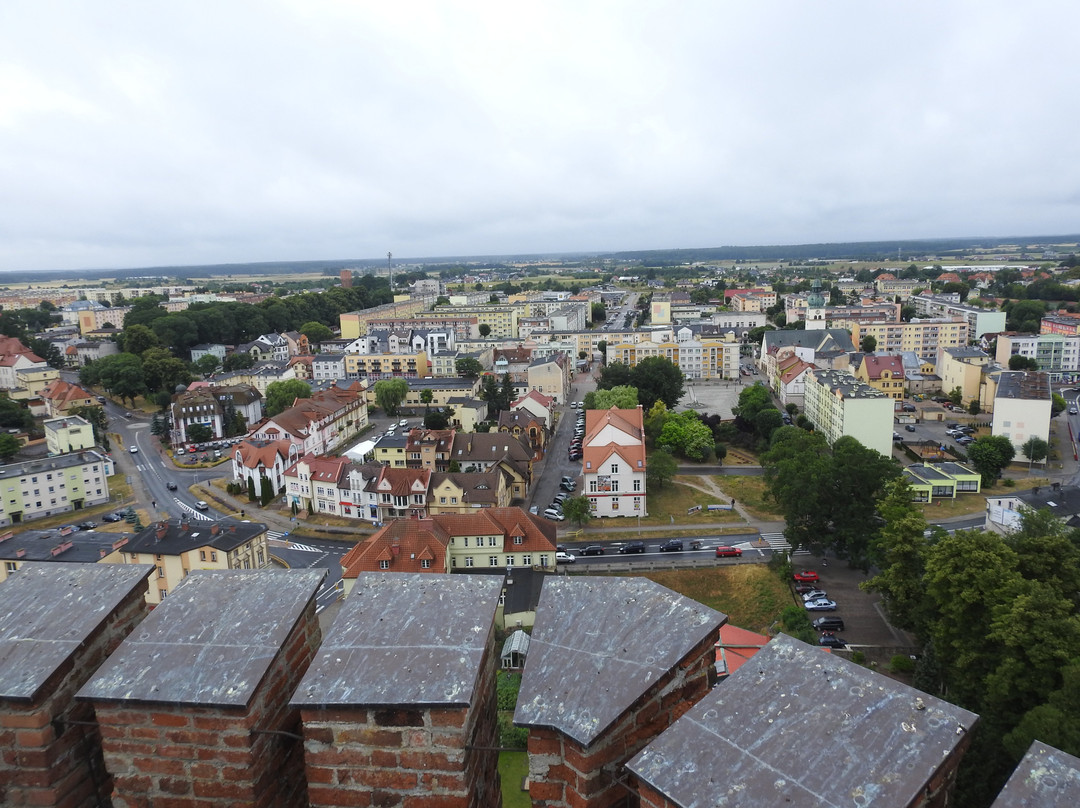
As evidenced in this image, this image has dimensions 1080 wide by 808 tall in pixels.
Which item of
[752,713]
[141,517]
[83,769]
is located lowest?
[141,517]

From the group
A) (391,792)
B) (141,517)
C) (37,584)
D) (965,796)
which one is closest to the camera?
(391,792)

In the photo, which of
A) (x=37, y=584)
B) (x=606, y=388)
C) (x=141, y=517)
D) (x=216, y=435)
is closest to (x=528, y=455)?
(x=606, y=388)

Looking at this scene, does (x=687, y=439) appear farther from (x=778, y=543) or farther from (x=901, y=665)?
(x=901, y=665)

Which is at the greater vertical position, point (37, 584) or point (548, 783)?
point (37, 584)

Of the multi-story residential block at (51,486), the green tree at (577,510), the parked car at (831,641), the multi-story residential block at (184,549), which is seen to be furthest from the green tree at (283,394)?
the parked car at (831,641)

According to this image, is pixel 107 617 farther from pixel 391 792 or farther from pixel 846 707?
pixel 846 707

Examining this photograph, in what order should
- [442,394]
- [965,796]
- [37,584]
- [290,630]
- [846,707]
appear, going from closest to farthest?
[846,707] < [290,630] < [37,584] < [965,796] < [442,394]

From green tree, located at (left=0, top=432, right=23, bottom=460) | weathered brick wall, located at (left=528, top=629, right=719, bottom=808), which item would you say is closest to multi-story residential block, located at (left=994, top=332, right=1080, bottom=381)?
weathered brick wall, located at (left=528, top=629, right=719, bottom=808)

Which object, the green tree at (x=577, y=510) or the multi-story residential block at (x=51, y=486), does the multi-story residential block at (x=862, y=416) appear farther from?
the multi-story residential block at (x=51, y=486)
